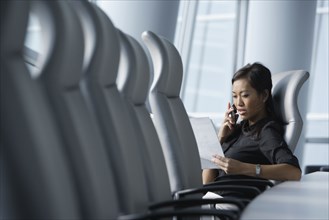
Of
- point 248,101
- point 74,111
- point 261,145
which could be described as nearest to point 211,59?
point 248,101

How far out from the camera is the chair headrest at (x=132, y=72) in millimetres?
2107

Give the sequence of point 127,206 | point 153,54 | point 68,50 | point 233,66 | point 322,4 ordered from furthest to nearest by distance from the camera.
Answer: point 322,4, point 233,66, point 153,54, point 127,206, point 68,50

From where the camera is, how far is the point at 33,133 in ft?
3.84

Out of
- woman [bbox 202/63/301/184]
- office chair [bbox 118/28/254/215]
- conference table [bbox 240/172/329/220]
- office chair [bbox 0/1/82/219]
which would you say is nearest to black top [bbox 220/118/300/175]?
woman [bbox 202/63/301/184]

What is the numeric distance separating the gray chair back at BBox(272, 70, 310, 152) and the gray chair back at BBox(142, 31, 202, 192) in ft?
3.14

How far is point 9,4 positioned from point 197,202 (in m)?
1.06

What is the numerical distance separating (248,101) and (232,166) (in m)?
0.51

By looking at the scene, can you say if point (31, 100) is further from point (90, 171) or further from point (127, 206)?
point (127, 206)

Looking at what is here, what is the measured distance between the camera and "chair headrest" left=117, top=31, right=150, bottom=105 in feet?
6.91

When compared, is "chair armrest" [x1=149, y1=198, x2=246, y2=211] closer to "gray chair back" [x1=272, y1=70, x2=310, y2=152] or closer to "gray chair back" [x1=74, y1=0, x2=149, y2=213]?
"gray chair back" [x1=74, y1=0, x2=149, y2=213]

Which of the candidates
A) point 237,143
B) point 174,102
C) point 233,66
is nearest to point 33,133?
point 174,102

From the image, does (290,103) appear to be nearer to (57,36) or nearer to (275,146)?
(275,146)

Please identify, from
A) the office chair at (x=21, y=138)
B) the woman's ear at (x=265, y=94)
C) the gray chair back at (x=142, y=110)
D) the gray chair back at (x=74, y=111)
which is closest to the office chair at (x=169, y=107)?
the gray chair back at (x=142, y=110)

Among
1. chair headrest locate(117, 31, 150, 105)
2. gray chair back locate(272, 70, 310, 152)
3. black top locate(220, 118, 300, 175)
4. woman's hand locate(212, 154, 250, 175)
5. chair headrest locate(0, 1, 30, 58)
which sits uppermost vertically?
chair headrest locate(0, 1, 30, 58)
